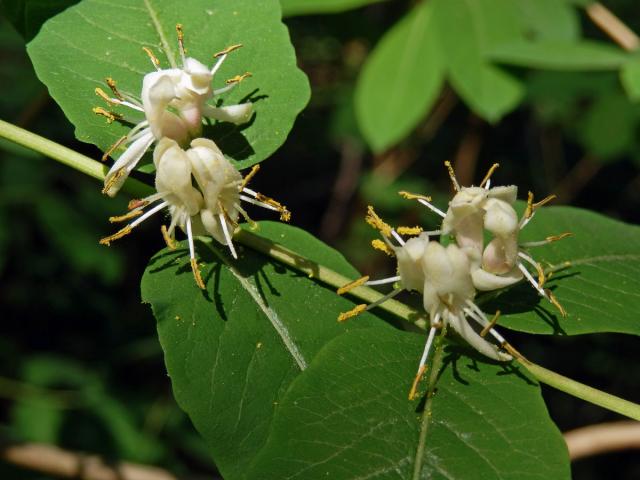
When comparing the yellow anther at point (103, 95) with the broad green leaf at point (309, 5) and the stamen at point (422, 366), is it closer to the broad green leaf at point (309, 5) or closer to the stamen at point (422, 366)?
the stamen at point (422, 366)

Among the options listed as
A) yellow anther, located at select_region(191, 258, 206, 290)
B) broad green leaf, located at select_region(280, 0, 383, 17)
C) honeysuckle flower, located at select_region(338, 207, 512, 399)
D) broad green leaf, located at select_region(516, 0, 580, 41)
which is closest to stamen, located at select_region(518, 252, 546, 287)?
honeysuckle flower, located at select_region(338, 207, 512, 399)

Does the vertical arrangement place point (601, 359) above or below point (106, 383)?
below

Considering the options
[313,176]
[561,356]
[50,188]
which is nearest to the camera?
[50,188]

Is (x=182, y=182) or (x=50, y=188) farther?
(x=50, y=188)

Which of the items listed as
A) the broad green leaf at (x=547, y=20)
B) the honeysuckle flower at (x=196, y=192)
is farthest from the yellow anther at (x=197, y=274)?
the broad green leaf at (x=547, y=20)

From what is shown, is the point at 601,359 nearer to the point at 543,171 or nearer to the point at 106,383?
the point at 543,171

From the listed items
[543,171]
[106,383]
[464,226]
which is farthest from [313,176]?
[464,226]

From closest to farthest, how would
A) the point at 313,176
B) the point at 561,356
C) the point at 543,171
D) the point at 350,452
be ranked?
the point at 350,452
the point at 561,356
the point at 543,171
the point at 313,176

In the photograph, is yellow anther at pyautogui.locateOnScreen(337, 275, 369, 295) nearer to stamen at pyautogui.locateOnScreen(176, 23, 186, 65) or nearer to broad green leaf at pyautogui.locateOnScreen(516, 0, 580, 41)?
stamen at pyautogui.locateOnScreen(176, 23, 186, 65)

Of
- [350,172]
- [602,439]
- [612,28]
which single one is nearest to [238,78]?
[602,439]
